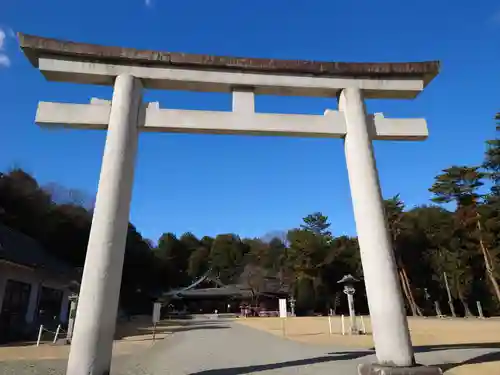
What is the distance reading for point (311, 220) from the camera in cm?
5866

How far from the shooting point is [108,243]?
5168mm

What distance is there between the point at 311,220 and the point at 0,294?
1929 inches

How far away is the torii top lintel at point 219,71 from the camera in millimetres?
6145

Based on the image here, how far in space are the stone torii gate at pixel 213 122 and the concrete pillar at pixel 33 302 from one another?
1461 cm

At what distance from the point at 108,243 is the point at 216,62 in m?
3.73

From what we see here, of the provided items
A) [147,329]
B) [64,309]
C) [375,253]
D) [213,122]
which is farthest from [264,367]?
[64,309]

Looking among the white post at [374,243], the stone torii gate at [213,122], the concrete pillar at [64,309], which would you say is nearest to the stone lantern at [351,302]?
the white post at [374,243]

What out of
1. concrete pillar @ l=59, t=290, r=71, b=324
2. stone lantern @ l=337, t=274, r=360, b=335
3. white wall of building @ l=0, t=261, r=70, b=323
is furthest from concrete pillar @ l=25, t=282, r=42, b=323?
stone lantern @ l=337, t=274, r=360, b=335

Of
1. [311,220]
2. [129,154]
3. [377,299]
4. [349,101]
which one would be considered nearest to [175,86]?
[129,154]

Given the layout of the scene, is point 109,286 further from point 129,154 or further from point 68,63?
point 68,63

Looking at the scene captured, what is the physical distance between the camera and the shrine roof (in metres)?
6.12

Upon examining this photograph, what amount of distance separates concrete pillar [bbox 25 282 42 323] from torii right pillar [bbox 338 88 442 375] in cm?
1685

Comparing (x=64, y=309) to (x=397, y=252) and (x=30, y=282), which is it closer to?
(x=30, y=282)

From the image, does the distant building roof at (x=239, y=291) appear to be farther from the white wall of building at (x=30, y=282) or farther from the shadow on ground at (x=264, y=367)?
the shadow on ground at (x=264, y=367)
